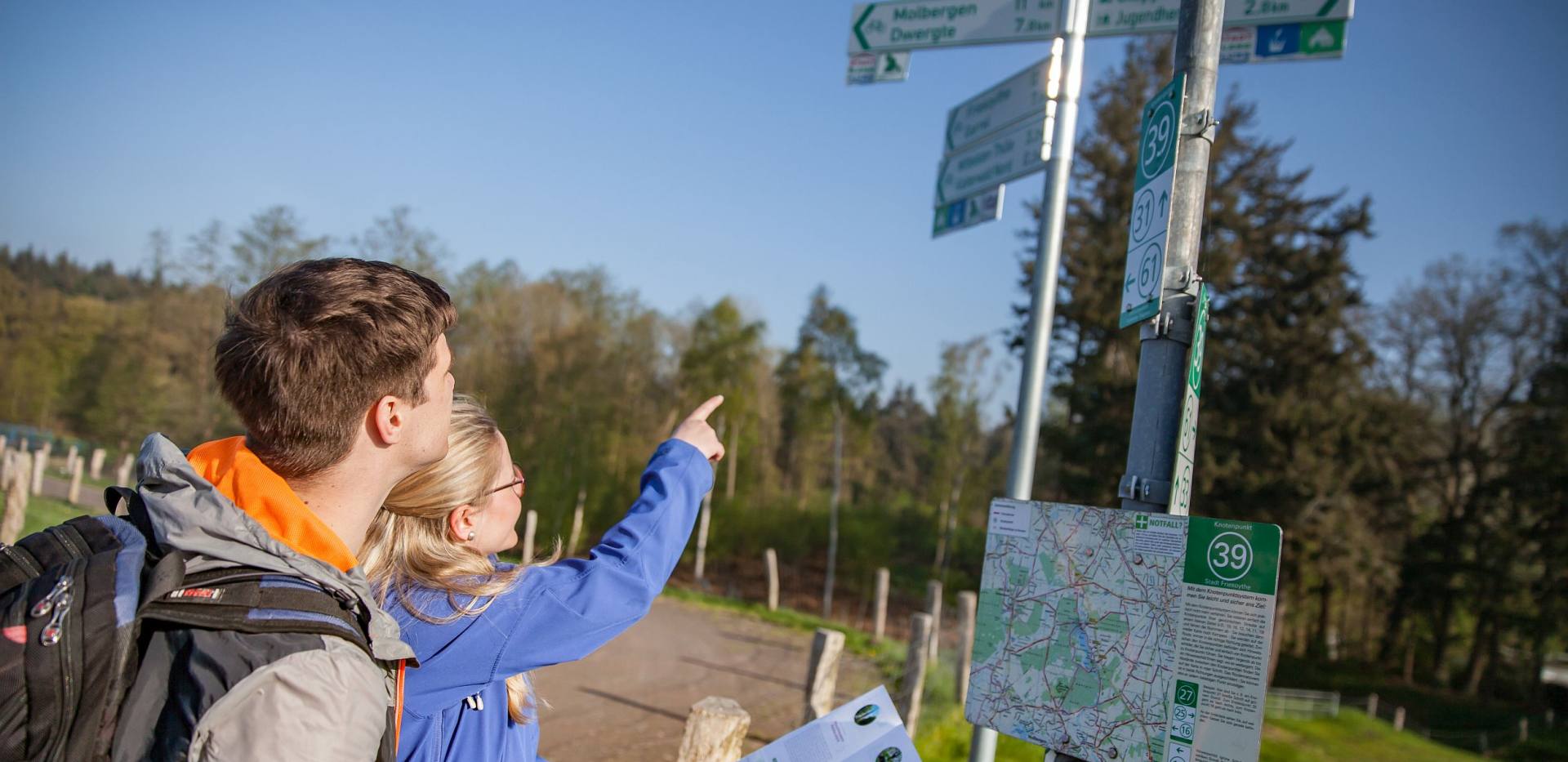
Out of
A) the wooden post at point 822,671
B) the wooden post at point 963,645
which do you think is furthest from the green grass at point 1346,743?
the wooden post at point 822,671

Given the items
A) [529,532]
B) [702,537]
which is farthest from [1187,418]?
[702,537]

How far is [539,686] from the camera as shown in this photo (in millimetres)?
9219

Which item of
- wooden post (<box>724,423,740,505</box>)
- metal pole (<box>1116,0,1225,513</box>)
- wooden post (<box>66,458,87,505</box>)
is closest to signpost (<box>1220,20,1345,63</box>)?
metal pole (<box>1116,0,1225,513</box>)

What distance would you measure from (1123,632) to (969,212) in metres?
2.54

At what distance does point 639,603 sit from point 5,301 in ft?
62.4

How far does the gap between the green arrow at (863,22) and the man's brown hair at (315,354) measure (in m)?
3.13

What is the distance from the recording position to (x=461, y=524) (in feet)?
6.52

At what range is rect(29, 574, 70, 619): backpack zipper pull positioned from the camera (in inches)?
41.2

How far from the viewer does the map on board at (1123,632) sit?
5.49 feet

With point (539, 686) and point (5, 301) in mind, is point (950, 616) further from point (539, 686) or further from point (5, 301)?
point (5, 301)

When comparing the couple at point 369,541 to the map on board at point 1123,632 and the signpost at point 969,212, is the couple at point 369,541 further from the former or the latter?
the signpost at point 969,212

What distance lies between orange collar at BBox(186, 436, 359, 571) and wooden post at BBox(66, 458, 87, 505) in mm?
9724

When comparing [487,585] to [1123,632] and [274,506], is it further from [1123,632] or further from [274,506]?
[1123,632]

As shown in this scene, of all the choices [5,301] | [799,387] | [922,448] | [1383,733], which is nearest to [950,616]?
[922,448]
